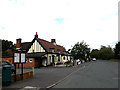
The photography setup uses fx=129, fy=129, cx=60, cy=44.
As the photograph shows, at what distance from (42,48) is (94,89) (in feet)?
79.9

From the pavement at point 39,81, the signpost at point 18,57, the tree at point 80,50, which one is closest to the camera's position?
the pavement at point 39,81

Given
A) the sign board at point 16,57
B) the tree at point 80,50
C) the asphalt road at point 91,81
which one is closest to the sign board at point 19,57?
the sign board at point 16,57

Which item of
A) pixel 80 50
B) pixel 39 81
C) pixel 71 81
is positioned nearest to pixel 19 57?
pixel 39 81

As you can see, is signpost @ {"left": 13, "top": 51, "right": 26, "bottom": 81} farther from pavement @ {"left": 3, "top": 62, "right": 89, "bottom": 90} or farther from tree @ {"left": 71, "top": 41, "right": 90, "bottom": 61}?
tree @ {"left": 71, "top": 41, "right": 90, "bottom": 61}

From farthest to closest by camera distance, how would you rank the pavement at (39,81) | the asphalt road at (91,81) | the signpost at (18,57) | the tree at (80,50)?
the tree at (80,50), the signpost at (18,57), the asphalt road at (91,81), the pavement at (39,81)

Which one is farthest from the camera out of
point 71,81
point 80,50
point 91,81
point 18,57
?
point 80,50

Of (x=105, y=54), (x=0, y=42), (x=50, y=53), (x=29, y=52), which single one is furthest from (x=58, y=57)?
(x=105, y=54)

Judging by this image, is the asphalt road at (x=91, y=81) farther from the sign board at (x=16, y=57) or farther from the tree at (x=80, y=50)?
the tree at (x=80, y=50)

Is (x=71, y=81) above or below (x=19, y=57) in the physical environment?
below

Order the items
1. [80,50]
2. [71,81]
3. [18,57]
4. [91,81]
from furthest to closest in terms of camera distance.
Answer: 1. [80,50]
2. [18,57]
3. [71,81]
4. [91,81]

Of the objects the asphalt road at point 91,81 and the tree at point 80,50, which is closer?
Result: the asphalt road at point 91,81

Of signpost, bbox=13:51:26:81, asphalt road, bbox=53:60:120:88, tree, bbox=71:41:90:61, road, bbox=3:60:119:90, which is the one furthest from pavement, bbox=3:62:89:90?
tree, bbox=71:41:90:61

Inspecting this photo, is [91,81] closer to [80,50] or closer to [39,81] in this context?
[39,81]

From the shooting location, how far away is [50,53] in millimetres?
31078
